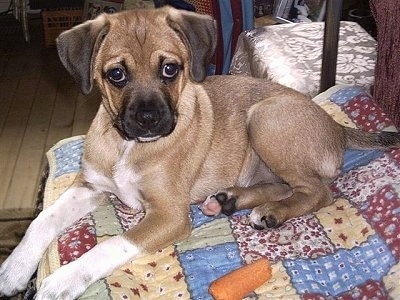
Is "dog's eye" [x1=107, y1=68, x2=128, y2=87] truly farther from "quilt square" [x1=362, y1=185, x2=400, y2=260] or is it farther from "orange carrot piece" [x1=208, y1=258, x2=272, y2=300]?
"quilt square" [x1=362, y1=185, x2=400, y2=260]

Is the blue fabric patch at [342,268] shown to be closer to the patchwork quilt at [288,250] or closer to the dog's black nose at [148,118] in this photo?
the patchwork quilt at [288,250]

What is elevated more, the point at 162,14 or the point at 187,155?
the point at 162,14

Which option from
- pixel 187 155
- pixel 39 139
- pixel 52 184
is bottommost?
pixel 39 139

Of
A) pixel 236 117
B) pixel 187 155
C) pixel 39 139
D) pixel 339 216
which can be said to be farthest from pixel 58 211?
pixel 39 139

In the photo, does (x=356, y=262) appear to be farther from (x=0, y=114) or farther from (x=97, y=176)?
(x=0, y=114)

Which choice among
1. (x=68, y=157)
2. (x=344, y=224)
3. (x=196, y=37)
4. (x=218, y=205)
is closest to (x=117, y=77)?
(x=196, y=37)

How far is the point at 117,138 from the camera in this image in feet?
8.88

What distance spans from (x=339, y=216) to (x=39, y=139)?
3.24 metres

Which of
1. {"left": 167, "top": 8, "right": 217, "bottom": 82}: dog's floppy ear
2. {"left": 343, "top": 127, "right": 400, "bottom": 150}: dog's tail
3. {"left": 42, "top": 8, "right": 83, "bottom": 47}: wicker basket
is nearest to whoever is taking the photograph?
{"left": 167, "top": 8, "right": 217, "bottom": 82}: dog's floppy ear

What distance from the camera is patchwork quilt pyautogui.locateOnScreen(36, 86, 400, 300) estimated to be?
90.4 inches

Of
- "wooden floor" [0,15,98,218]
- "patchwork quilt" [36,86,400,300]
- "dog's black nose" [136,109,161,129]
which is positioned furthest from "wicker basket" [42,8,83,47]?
"dog's black nose" [136,109,161,129]

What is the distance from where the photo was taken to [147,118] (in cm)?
238

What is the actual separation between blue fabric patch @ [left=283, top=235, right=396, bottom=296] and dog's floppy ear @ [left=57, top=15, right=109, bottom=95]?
3.49 ft

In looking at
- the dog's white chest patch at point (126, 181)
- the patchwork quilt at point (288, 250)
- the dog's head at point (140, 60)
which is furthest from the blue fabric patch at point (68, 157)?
the dog's head at point (140, 60)
